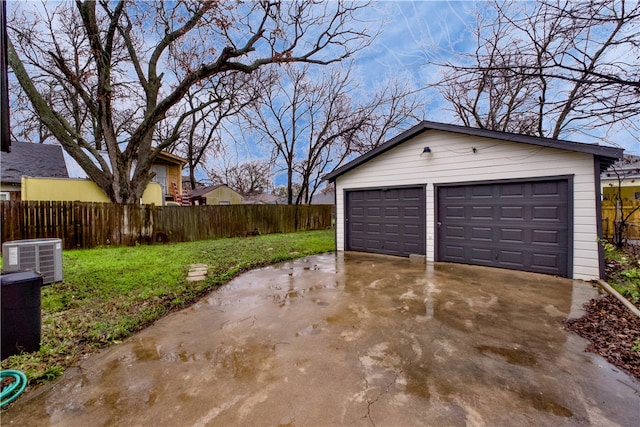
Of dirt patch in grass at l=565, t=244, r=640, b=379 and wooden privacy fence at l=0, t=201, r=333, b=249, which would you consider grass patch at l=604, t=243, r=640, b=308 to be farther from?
wooden privacy fence at l=0, t=201, r=333, b=249

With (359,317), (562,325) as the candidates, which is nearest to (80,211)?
(359,317)

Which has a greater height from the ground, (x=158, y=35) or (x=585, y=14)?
(x=158, y=35)

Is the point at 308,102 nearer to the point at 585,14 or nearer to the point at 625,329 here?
the point at 585,14

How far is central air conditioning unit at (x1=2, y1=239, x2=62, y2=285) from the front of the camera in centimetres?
422

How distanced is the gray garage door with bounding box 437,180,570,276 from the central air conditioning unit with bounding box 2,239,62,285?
736 centimetres

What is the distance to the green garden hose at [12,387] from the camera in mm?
1987

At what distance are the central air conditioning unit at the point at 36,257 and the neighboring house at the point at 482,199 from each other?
630cm

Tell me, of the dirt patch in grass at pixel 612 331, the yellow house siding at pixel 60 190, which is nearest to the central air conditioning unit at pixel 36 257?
the dirt patch in grass at pixel 612 331

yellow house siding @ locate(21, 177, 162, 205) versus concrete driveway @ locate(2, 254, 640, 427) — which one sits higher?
yellow house siding @ locate(21, 177, 162, 205)

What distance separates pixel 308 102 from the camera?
17.6 meters

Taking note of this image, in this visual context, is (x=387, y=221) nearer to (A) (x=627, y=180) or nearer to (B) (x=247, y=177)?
(A) (x=627, y=180)

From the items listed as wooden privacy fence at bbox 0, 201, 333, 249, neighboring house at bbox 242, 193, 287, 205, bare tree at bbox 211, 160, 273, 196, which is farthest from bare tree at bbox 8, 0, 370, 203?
neighboring house at bbox 242, 193, 287, 205

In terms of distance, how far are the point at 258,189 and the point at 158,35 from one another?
88.6 feet

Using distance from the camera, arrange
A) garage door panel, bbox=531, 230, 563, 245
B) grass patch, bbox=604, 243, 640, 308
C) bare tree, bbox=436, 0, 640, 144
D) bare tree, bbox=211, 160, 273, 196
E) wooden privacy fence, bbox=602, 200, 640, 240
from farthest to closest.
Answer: bare tree, bbox=211, 160, 273, 196, wooden privacy fence, bbox=602, 200, 640, 240, garage door panel, bbox=531, 230, 563, 245, grass patch, bbox=604, 243, 640, 308, bare tree, bbox=436, 0, 640, 144
